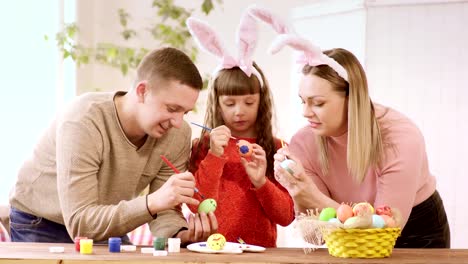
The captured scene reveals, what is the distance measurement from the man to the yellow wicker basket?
0.48 metres

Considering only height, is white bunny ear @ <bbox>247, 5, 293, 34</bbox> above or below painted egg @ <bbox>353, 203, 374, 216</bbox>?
above

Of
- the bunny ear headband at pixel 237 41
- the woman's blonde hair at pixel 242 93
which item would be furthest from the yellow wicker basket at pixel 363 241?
the bunny ear headband at pixel 237 41

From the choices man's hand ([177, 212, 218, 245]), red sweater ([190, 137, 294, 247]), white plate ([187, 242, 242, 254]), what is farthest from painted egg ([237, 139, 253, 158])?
white plate ([187, 242, 242, 254])

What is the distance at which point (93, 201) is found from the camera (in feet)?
8.46

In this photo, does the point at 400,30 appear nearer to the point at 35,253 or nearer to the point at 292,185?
the point at 292,185

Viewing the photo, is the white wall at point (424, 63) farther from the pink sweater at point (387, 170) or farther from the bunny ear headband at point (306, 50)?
the bunny ear headband at point (306, 50)

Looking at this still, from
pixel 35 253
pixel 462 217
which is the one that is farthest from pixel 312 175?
pixel 462 217

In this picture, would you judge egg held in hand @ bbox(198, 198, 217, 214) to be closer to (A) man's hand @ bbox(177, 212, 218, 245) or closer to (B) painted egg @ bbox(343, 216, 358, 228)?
(A) man's hand @ bbox(177, 212, 218, 245)

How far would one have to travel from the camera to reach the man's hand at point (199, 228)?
260 cm

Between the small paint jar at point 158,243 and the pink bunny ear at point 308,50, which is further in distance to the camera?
the pink bunny ear at point 308,50

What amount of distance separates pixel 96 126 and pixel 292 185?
71cm

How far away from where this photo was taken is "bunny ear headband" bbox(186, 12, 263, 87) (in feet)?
9.91

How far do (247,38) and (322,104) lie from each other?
18.0 inches

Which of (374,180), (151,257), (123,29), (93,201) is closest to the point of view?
(151,257)
